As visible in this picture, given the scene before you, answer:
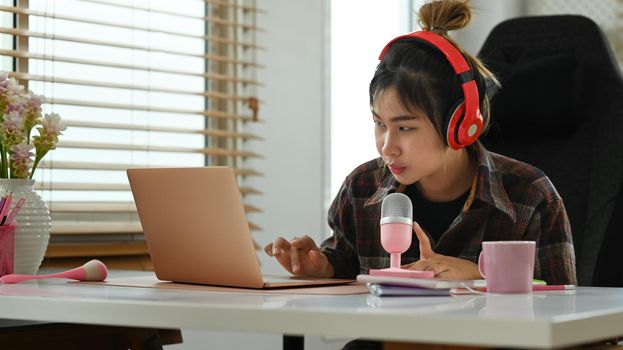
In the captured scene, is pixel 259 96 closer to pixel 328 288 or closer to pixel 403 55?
pixel 403 55

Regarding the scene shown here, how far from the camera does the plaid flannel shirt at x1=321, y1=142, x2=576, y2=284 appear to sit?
156 centimetres

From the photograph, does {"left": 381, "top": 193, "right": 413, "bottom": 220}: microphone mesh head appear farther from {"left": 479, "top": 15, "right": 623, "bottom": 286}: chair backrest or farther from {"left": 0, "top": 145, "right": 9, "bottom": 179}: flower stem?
{"left": 479, "top": 15, "right": 623, "bottom": 286}: chair backrest

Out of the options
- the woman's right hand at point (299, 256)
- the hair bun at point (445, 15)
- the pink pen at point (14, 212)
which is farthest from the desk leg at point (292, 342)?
the hair bun at point (445, 15)

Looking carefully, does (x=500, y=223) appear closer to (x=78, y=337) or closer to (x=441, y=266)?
(x=441, y=266)

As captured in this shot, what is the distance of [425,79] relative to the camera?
1603mm

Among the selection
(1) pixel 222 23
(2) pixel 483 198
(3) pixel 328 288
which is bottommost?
(3) pixel 328 288

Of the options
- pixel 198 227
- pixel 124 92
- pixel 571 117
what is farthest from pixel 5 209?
pixel 571 117

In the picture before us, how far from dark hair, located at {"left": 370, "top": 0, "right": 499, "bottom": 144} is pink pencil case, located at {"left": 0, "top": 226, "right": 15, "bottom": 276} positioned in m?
0.65

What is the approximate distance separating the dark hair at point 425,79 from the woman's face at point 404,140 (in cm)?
1

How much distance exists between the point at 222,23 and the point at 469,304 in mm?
1748

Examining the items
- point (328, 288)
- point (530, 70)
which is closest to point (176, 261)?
point (328, 288)

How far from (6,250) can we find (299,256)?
1.55ft

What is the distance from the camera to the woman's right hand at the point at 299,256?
1.53 metres

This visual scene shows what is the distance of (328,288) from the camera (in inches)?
49.4
